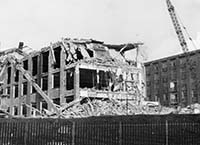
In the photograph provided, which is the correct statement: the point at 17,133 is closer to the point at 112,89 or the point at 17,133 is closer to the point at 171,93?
the point at 112,89

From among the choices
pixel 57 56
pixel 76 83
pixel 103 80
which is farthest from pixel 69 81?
pixel 57 56

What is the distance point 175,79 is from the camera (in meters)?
85.4

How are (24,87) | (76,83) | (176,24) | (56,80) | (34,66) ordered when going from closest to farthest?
(76,83)
(56,80)
(34,66)
(24,87)
(176,24)

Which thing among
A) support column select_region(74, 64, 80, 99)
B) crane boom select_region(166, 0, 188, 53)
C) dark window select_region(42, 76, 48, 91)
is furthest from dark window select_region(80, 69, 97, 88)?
crane boom select_region(166, 0, 188, 53)

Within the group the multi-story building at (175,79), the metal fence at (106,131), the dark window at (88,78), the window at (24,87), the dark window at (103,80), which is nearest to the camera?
the metal fence at (106,131)

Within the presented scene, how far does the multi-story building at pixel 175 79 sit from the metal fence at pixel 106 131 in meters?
59.9

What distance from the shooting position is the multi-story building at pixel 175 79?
79875 millimetres

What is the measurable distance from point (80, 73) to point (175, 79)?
44616mm

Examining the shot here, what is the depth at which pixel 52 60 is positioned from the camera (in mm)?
47562

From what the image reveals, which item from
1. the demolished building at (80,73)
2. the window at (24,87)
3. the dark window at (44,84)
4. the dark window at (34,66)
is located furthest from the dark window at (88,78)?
the window at (24,87)

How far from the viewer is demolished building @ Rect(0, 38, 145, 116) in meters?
42.7

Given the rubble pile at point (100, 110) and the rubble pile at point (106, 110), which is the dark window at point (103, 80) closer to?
the rubble pile at point (106, 110)

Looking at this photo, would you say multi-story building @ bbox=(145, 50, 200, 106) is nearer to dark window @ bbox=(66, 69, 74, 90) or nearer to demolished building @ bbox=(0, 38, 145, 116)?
demolished building @ bbox=(0, 38, 145, 116)

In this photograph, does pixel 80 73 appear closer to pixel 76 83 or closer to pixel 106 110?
pixel 76 83
